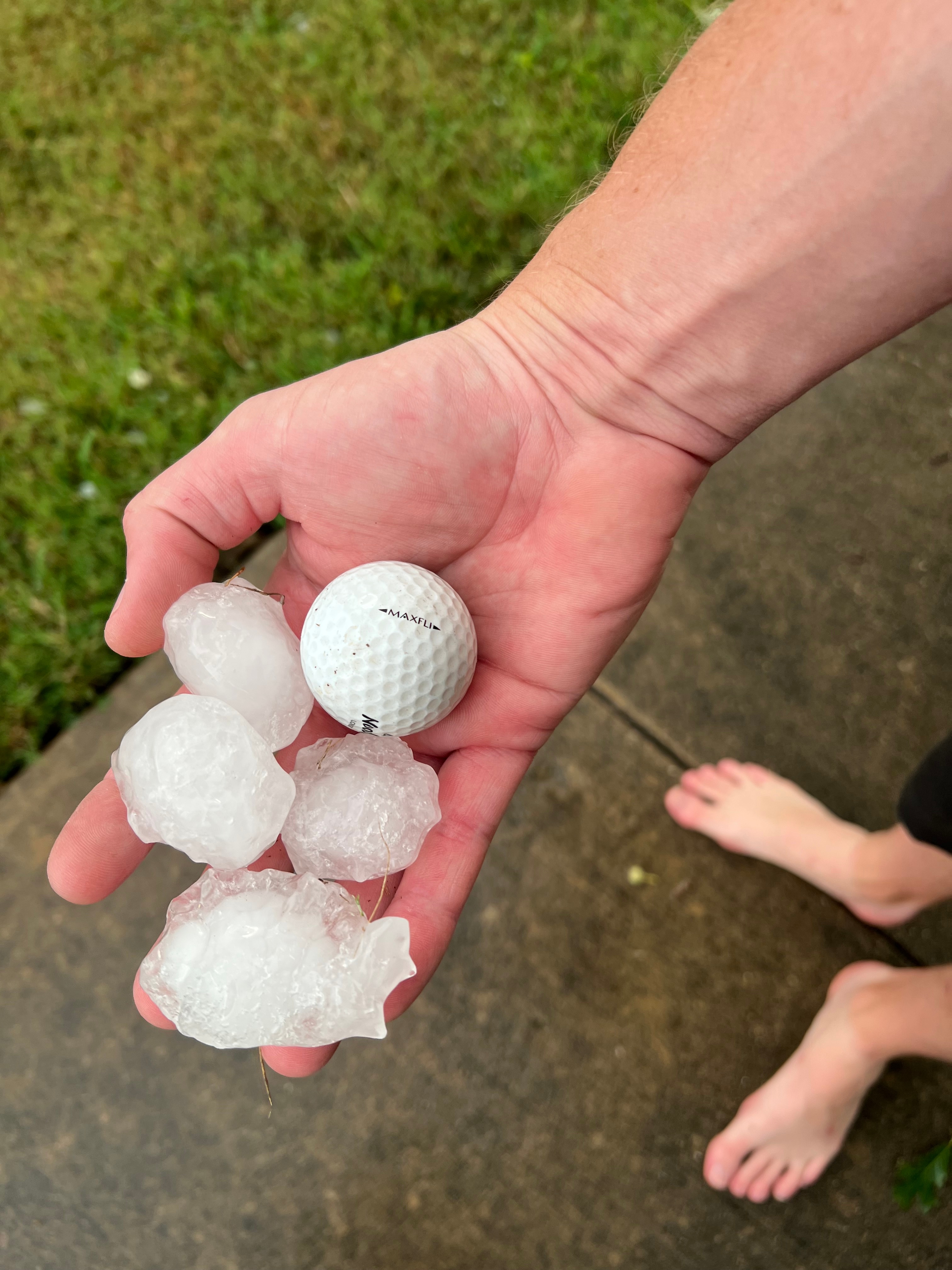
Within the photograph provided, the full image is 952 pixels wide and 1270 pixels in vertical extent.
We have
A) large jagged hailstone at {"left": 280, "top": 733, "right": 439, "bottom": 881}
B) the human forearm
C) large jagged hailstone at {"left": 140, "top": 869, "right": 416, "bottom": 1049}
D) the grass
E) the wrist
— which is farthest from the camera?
the grass

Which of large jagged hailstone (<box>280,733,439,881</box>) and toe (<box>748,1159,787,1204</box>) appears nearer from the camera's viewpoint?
large jagged hailstone (<box>280,733,439,881</box>)

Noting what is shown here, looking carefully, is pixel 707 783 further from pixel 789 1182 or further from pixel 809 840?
pixel 789 1182

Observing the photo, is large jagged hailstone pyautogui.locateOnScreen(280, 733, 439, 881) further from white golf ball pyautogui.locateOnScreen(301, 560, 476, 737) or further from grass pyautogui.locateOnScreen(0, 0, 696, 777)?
grass pyautogui.locateOnScreen(0, 0, 696, 777)

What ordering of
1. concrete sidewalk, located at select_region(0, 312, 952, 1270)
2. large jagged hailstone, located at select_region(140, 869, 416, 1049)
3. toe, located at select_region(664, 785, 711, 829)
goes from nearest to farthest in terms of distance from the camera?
large jagged hailstone, located at select_region(140, 869, 416, 1049) → concrete sidewalk, located at select_region(0, 312, 952, 1270) → toe, located at select_region(664, 785, 711, 829)

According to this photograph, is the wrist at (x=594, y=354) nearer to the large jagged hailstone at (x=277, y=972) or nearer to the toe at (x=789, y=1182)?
the large jagged hailstone at (x=277, y=972)

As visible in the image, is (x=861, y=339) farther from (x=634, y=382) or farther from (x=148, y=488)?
(x=148, y=488)

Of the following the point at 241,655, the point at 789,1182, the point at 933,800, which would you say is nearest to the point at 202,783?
the point at 241,655

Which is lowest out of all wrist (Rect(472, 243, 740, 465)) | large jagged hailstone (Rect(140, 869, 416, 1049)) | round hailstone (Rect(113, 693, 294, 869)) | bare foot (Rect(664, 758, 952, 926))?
bare foot (Rect(664, 758, 952, 926))

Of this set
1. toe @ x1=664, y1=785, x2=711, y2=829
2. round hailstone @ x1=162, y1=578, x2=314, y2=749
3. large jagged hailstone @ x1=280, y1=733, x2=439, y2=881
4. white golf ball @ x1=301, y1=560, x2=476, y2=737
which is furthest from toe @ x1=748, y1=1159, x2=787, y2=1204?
round hailstone @ x1=162, y1=578, x2=314, y2=749
